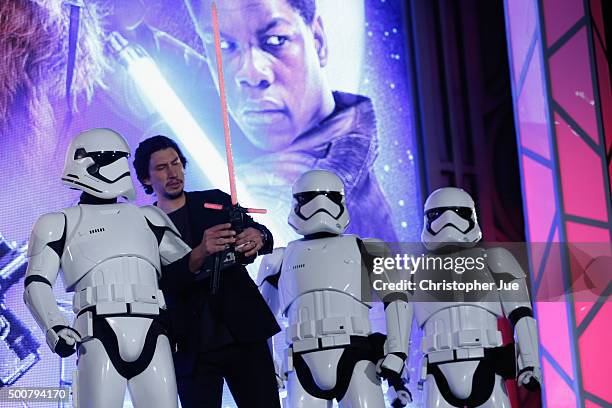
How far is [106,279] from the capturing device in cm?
312

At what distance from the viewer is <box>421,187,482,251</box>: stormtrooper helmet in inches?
157

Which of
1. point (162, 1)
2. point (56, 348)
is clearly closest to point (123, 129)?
point (162, 1)

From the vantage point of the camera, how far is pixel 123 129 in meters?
4.96

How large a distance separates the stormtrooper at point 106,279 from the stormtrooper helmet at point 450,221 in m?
1.20

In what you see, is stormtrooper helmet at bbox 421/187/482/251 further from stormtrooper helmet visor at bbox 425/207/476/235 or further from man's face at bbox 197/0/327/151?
man's face at bbox 197/0/327/151

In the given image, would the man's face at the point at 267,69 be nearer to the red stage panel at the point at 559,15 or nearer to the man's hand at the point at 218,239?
the red stage panel at the point at 559,15

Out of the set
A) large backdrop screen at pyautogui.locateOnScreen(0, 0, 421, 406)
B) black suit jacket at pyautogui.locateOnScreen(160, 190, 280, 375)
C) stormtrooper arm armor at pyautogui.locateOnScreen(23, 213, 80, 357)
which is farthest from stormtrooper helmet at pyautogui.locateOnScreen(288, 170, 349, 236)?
large backdrop screen at pyautogui.locateOnScreen(0, 0, 421, 406)

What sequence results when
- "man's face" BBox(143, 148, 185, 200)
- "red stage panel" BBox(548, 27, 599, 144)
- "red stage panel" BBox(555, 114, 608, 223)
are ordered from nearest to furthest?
1. "man's face" BBox(143, 148, 185, 200)
2. "red stage panel" BBox(555, 114, 608, 223)
3. "red stage panel" BBox(548, 27, 599, 144)

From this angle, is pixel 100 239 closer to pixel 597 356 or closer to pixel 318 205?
pixel 318 205

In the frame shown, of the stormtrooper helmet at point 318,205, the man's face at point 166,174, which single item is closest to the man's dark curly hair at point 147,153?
the man's face at point 166,174

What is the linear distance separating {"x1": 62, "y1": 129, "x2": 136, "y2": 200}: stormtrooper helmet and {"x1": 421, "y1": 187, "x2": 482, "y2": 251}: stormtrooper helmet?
1401mm

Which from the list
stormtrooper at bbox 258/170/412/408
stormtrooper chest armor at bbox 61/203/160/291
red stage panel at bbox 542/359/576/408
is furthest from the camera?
red stage panel at bbox 542/359/576/408

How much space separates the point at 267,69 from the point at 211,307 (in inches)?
86.8

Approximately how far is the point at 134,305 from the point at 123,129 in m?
2.06
